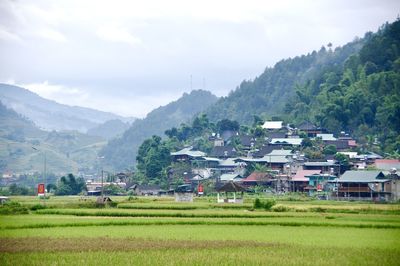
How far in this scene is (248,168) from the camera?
81.9m

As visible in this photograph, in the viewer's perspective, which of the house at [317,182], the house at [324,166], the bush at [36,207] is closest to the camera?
the bush at [36,207]

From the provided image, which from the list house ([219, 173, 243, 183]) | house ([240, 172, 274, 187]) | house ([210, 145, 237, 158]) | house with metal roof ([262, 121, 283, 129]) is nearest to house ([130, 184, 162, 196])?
house ([219, 173, 243, 183])

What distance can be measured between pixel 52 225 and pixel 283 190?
4538 centimetres

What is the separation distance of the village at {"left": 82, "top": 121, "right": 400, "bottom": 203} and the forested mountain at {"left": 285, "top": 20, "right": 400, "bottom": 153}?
126 inches

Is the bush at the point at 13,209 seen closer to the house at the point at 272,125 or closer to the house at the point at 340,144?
the house at the point at 340,144

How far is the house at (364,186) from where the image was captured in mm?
→ 59438

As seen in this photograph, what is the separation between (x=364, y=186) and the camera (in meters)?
60.1

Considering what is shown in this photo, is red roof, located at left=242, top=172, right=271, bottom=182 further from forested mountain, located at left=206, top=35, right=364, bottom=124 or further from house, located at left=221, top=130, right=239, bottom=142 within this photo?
forested mountain, located at left=206, top=35, right=364, bottom=124

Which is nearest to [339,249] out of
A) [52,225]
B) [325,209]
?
[52,225]

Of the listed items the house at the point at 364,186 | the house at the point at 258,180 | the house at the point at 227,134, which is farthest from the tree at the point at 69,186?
the house at the point at 364,186

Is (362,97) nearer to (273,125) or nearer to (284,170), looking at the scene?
(273,125)

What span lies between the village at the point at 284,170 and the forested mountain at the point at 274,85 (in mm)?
53676

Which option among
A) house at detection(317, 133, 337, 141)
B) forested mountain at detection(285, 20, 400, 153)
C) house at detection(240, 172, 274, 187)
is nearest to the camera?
house at detection(240, 172, 274, 187)

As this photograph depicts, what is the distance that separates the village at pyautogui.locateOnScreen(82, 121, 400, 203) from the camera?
2379 inches
